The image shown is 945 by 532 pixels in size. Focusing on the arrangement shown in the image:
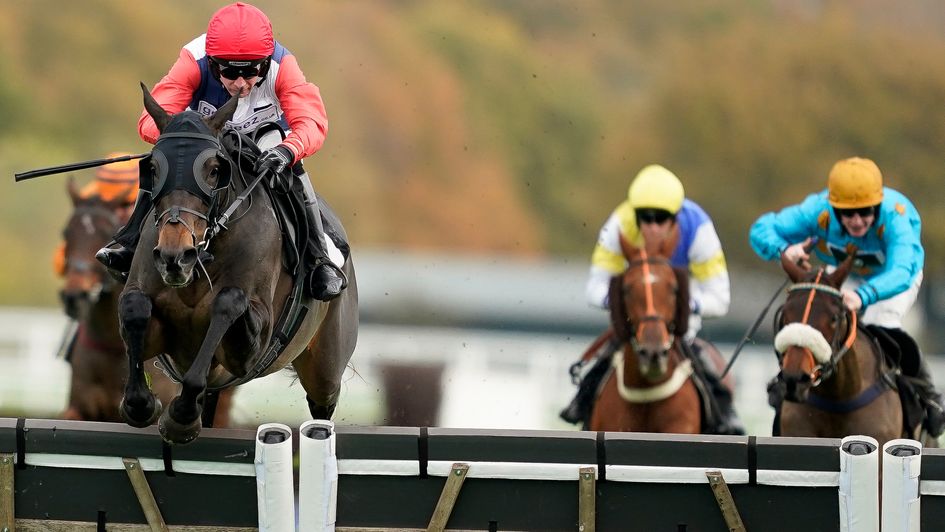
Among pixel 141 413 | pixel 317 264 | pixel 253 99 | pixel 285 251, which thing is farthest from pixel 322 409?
pixel 141 413

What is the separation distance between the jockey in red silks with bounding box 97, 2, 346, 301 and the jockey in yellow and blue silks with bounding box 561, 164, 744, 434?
190 centimetres

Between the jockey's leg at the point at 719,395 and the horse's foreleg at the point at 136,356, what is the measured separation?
9.51 feet

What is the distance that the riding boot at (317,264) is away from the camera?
5242 millimetres

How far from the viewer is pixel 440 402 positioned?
429 inches

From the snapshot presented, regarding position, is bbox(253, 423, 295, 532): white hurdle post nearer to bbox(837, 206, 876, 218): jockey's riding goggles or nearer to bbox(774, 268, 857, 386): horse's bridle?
bbox(774, 268, 857, 386): horse's bridle

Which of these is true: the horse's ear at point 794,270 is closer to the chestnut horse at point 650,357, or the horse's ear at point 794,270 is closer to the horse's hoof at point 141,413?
the chestnut horse at point 650,357

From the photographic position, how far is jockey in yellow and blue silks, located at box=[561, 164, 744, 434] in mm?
6934

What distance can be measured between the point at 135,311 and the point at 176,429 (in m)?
0.37

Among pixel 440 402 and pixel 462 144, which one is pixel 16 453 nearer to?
pixel 440 402

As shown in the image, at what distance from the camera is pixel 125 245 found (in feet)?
16.2

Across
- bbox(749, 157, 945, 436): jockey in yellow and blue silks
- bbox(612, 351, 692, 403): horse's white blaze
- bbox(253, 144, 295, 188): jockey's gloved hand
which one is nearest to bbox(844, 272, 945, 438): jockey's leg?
bbox(749, 157, 945, 436): jockey in yellow and blue silks

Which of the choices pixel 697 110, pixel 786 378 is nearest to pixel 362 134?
pixel 697 110

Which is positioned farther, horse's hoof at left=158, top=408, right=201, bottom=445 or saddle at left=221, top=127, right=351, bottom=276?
saddle at left=221, top=127, right=351, bottom=276

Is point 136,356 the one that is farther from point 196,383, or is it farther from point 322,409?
point 322,409
